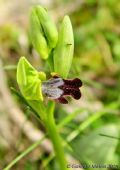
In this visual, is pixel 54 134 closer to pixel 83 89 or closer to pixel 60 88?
pixel 60 88

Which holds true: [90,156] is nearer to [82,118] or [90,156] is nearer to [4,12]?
[82,118]

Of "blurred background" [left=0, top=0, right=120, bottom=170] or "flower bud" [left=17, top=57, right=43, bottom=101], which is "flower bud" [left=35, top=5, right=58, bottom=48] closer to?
"flower bud" [left=17, top=57, right=43, bottom=101]

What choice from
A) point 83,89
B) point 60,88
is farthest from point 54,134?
point 83,89

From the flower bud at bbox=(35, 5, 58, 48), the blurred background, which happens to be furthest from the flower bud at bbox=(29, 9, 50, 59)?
the blurred background

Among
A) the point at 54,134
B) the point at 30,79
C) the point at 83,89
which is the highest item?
the point at 30,79

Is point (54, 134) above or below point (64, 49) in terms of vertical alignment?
below

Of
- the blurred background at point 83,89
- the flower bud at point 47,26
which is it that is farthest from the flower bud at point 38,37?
the blurred background at point 83,89
